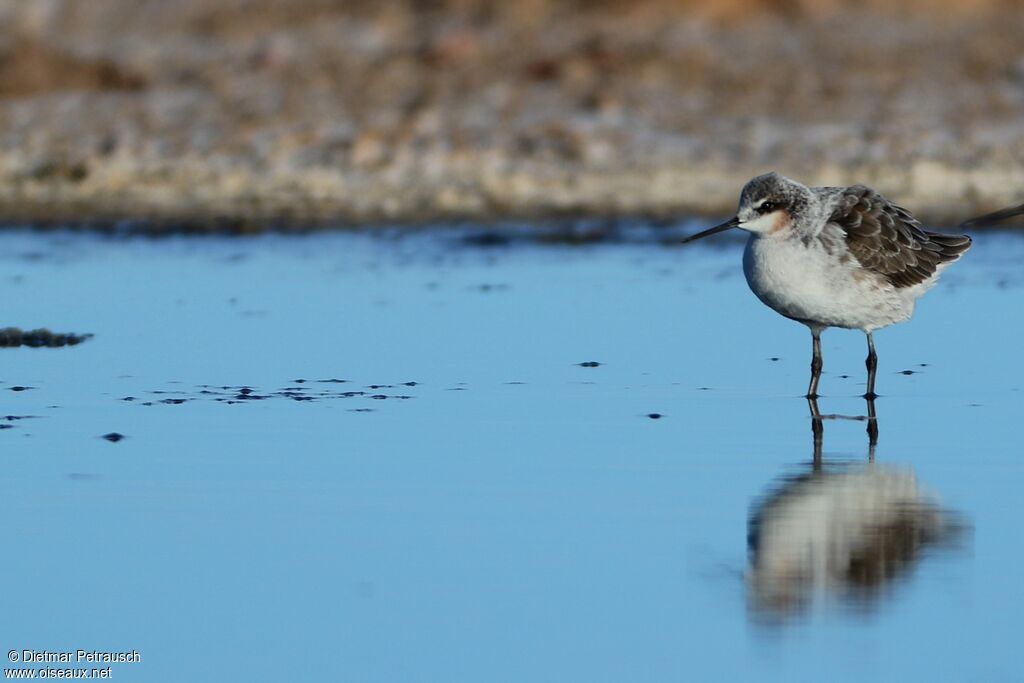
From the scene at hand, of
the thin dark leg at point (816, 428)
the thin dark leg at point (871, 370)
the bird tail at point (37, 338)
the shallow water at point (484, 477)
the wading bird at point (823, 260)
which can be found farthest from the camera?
the bird tail at point (37, 338)

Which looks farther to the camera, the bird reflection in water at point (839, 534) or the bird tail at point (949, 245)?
the bird tail at point (949, 245)

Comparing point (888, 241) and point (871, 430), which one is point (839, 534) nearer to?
point (871, 430)

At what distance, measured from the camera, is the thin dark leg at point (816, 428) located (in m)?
8.16

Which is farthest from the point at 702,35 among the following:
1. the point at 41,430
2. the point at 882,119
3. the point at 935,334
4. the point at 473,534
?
the point at 473,534

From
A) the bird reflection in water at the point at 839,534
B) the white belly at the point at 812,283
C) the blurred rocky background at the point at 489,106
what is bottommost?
the bird reflection in water at the point at 839,534

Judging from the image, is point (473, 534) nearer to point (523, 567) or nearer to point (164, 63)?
point (523, 567)

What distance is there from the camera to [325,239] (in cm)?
1708

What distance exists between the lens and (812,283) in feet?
32.7

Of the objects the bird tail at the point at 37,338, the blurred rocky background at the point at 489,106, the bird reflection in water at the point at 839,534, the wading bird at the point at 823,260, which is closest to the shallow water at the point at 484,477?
the bird reflection in water at the point at 839,534

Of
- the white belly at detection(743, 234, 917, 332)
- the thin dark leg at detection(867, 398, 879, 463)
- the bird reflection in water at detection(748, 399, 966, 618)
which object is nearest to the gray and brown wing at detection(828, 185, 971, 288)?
the white belly at detection(743, 234, 917, 332)

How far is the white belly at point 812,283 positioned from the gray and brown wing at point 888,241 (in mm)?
142

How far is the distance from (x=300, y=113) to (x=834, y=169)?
20.2 ft

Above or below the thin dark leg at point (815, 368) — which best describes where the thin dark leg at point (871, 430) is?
below

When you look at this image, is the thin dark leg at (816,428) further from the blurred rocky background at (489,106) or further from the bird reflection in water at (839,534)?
the blurred rocky background at (489,106)
